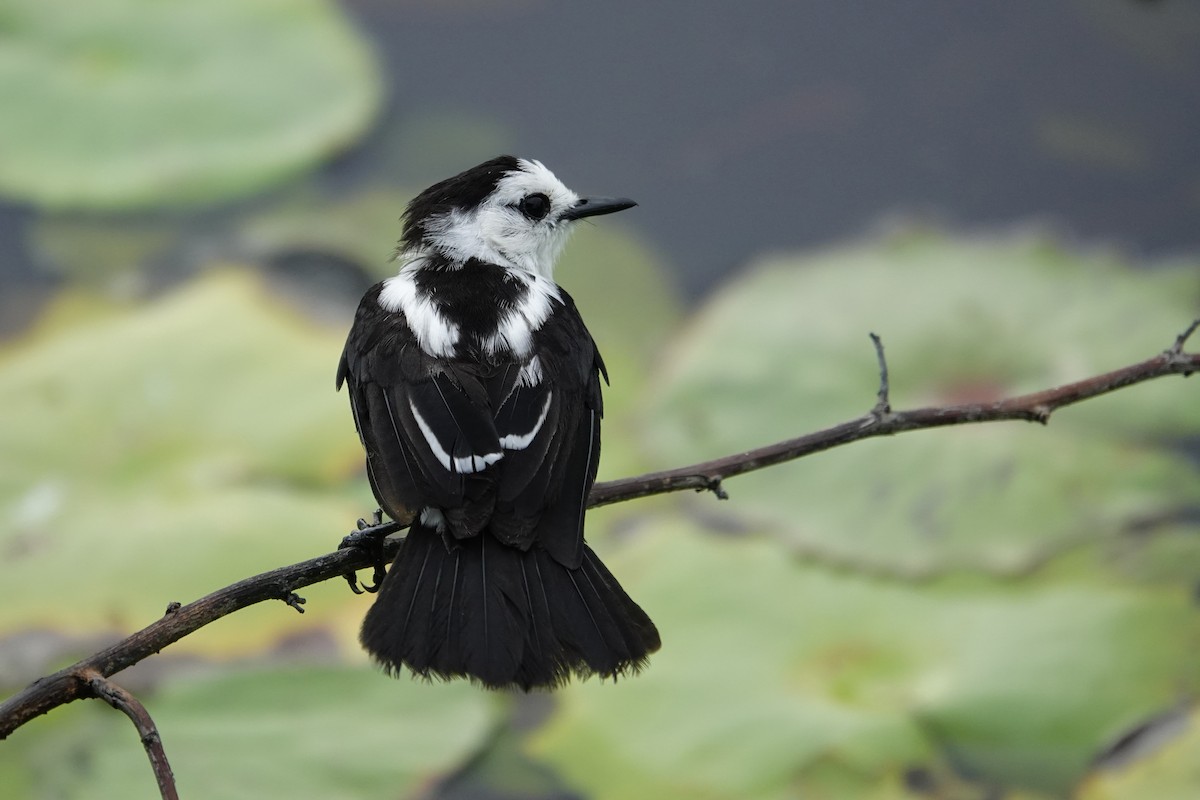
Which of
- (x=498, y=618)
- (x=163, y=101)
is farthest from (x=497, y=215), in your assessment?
(x=163, y=101)

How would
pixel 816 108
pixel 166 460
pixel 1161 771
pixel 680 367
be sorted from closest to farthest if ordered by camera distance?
pixel 1161 771, pixel 166 460, pixel 680 367, pixel 816 108

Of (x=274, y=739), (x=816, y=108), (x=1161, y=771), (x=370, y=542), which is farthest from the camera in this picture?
(x=816, y=108)

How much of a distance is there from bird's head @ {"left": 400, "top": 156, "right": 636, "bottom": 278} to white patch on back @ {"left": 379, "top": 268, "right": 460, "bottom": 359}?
164 mm

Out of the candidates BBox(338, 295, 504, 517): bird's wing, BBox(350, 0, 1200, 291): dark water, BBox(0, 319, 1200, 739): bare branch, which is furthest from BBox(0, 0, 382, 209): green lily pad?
BBox(0, 319, 1200, 739): bare branch

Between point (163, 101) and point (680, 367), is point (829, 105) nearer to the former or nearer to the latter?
point (680, 367)

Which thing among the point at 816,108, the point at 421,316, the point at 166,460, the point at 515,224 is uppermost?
the point at 816,108

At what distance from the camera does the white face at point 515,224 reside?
242cm

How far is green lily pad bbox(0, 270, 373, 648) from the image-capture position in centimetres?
305

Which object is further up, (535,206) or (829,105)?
(829,105)

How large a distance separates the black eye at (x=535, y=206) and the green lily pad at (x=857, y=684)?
91 cm

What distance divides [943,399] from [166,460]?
1.85m

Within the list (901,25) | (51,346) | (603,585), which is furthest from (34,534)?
(901,25)

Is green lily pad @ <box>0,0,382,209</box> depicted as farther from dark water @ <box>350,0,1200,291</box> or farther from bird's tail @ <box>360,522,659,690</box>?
bird's tail @ <box>360,522,659,690</box>

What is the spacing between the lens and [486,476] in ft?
6.03
